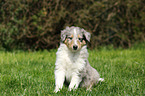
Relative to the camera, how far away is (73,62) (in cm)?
427

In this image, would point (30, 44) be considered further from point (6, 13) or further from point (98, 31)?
point (98, 31)

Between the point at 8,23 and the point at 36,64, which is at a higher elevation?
the point at 8,23

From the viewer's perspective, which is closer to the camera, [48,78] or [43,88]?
[43,88]

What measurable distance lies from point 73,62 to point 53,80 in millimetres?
870

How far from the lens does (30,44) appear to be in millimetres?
8859

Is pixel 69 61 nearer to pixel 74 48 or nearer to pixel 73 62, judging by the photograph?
pixel 73 62

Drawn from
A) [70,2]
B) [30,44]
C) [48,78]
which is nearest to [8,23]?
[30,44]

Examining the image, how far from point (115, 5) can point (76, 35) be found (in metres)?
5.28

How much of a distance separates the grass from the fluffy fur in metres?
0.17

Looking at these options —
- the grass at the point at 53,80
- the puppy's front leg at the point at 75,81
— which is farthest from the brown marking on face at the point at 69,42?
the grass at the point at 53,80

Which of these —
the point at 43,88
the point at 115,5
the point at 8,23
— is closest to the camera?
the point at 43,88

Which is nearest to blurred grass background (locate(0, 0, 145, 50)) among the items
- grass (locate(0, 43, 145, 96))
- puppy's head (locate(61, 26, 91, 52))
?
grass (locate(0, 43, 145, 96))

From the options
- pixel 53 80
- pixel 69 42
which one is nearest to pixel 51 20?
pixel 53 80

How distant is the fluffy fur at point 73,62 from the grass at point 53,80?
168 mm
